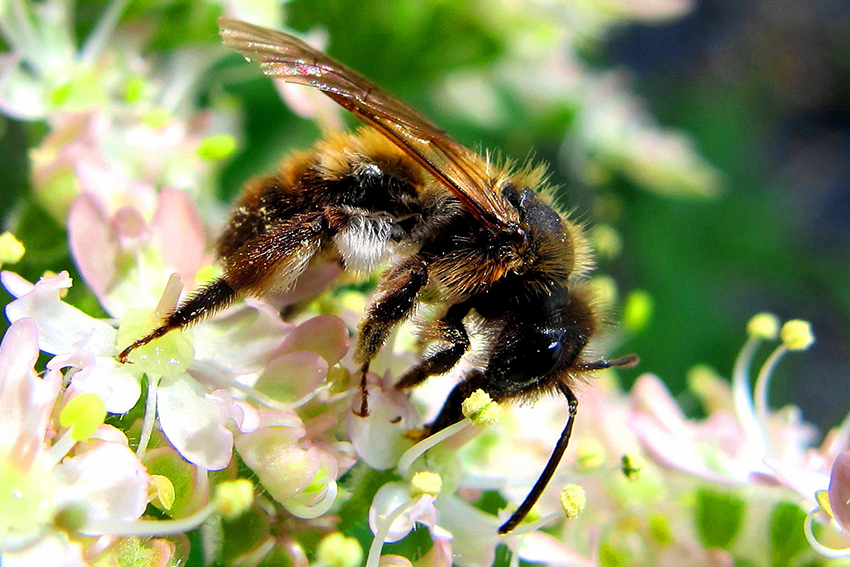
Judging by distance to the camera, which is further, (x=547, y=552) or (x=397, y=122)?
(x=547, y=552)

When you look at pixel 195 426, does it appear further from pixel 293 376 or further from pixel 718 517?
pixel 718 517

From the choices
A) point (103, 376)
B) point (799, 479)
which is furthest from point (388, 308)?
point (799, 479)

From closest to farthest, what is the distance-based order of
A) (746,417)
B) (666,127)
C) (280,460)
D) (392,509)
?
1. (280,460)
2. (392,509)
3. (746,417)
4. (666,127)

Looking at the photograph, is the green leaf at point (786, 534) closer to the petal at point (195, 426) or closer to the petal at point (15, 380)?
the petal at point (195, 426)

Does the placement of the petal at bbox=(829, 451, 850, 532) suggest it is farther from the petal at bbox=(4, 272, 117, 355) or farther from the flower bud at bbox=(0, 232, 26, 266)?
the flower bud at bbox=(0, 232, 26, 266)

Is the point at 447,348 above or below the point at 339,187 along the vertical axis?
below

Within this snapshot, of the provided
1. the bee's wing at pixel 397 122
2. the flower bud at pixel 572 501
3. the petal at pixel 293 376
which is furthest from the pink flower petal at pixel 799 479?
the petal at pixel 293 376

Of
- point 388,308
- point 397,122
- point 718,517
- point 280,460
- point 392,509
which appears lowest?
point 718,517
